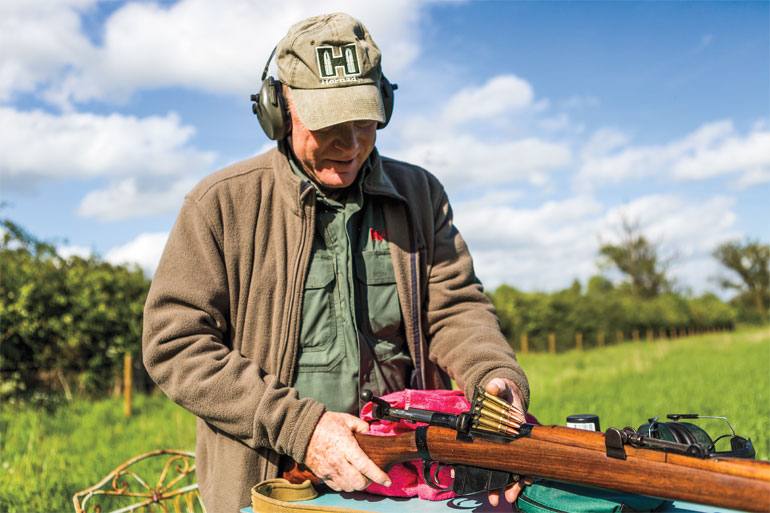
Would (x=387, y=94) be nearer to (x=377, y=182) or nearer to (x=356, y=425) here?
(x=377, y=182)

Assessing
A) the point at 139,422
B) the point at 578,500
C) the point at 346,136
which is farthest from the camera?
the point at 139,422

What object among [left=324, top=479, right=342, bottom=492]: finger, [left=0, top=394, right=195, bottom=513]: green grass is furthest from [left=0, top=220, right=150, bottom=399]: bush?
[left=324, top=479, right=342, bottom=492]: finger

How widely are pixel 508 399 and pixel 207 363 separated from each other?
1.20 metres

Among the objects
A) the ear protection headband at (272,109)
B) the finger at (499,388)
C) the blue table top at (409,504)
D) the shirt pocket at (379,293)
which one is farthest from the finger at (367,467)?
the ear protection headband at (272,109)

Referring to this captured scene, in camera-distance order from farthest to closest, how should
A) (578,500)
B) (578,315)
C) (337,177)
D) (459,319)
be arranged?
1. (578,315)
2. (459,319)
3. (337,177)
4. (578,500)

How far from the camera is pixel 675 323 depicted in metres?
48.5

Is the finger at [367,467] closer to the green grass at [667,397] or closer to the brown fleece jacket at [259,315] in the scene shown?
the brown fleece jacket at [259,315]

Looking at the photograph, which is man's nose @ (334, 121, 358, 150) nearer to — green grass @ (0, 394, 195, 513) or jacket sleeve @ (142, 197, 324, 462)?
jacket sleeve @ (142, 197, 324, 462)

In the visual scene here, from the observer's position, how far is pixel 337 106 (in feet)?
8.63

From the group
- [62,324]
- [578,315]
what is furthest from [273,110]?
[578,315]

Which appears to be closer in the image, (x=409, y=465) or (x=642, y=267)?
(x=409, y=465)

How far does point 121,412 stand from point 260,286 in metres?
7.46

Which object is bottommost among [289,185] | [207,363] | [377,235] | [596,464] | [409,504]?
[409,504]

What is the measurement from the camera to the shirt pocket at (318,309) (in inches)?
111
